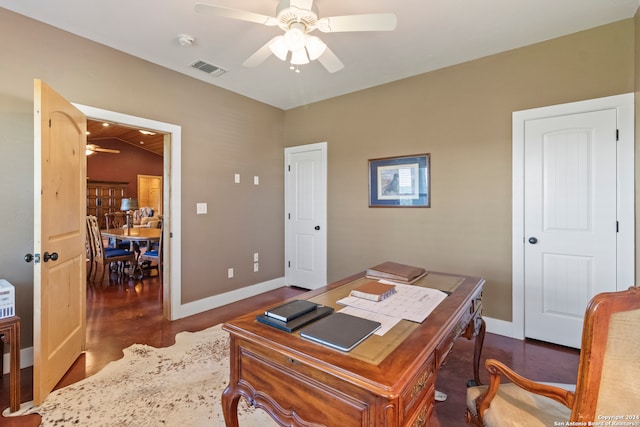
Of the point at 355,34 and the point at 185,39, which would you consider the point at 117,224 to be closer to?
the point at 185,39

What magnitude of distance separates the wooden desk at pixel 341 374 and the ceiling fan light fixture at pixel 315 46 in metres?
1.70

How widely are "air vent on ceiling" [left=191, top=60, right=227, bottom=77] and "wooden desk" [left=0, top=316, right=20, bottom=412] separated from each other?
2.61 metres

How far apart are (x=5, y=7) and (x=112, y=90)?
0.78 meters

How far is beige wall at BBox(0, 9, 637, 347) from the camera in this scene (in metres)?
2.31

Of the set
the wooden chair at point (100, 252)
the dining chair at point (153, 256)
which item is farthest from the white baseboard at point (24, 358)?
the wooden chair at point (100, 252)

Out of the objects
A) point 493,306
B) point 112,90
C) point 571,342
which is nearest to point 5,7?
point 112,90

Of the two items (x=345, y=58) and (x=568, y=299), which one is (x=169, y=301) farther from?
(x=568, y=299)

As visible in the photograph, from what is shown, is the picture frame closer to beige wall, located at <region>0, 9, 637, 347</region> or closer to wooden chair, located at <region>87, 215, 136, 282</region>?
beige wall, located at <region>0, 9, 637, 347</region>

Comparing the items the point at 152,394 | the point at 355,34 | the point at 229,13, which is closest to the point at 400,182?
the point at 355,34

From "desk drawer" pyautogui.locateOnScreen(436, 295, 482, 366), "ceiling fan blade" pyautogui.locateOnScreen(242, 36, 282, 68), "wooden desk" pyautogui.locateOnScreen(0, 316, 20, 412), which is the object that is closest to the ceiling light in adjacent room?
"ceiling fan blade" pyautogui.locateOnScreen(242, 36, 282, 68)

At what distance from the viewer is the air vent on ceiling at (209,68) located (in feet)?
10.1

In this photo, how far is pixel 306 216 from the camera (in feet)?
14.3

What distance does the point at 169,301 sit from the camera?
10.7ft

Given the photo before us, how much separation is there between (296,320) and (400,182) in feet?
8.65
